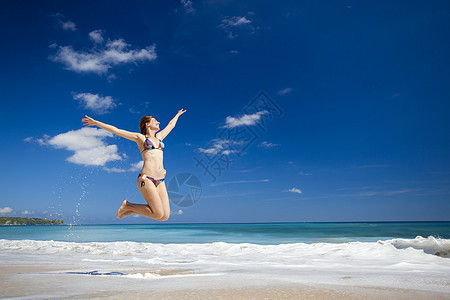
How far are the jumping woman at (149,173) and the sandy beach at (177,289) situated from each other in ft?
4.50

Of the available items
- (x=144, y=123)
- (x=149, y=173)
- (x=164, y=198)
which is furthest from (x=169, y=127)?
(x=164, y=198)

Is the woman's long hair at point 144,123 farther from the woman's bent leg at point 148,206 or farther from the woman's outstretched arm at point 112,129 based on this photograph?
the woman's bent leg at point 148,206

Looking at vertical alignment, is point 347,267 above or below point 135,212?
below

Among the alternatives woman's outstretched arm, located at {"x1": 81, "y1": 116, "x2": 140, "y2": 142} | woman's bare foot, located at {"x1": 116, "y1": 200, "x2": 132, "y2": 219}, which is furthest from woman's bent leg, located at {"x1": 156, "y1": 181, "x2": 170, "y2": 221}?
woman's outstretched arm, located at {"x1": 81, "y1": 116, "x2": 140, "y2": 142}

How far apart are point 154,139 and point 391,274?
21.4 ft

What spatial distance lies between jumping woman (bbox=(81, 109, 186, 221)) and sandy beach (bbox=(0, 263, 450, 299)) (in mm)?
1372

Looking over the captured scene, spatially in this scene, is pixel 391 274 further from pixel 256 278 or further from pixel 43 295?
pixel 43 295

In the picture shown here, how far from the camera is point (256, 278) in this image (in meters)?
6.91

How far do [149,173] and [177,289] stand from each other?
221 cm

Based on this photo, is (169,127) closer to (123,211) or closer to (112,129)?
(112,129)

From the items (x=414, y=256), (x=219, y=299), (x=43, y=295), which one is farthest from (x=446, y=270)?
(x=43, y=295)

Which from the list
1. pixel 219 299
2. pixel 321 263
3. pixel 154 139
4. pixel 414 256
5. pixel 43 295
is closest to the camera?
pixel 219 299

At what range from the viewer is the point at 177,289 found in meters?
5.69

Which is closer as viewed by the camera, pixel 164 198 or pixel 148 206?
pixel 148 206
